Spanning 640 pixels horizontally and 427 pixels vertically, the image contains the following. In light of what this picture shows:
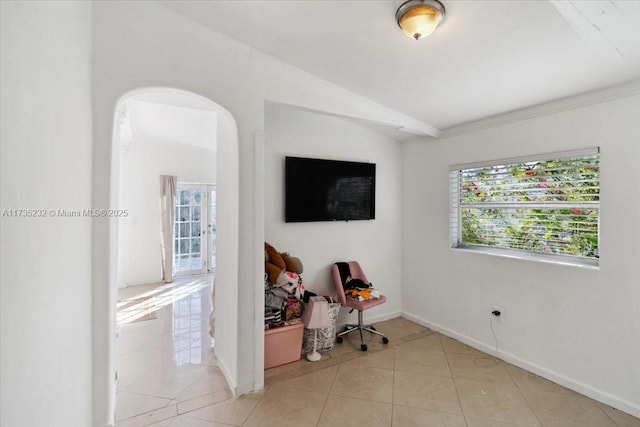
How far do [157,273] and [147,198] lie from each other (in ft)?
4.96

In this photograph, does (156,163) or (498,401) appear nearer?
(498,401)

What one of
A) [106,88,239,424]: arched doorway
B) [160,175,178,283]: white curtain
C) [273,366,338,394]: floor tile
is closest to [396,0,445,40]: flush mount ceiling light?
[106,88,239,424]: arched doorway

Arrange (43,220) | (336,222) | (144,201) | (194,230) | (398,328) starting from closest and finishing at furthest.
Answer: (43,220), (336,222), (398,328), (144,201), (194,230)

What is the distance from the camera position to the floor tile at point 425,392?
2.16 meters

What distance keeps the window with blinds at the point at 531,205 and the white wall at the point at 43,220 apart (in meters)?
3.32

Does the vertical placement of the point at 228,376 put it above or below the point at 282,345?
below

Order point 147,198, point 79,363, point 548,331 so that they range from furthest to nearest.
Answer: point 147,198 < point 548,331 < point 79,363

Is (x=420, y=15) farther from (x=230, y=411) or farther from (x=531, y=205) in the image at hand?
(x=230, y=411)

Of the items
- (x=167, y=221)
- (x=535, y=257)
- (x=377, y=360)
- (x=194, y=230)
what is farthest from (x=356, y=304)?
(x=194, y=230)

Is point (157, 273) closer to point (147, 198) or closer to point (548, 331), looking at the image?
point (147, 198)

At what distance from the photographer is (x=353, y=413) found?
6.81 feet

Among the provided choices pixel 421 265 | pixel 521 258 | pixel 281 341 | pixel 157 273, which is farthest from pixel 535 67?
pixel 157 273

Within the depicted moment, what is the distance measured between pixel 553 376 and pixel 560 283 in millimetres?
812

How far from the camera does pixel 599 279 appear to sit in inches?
87.9
